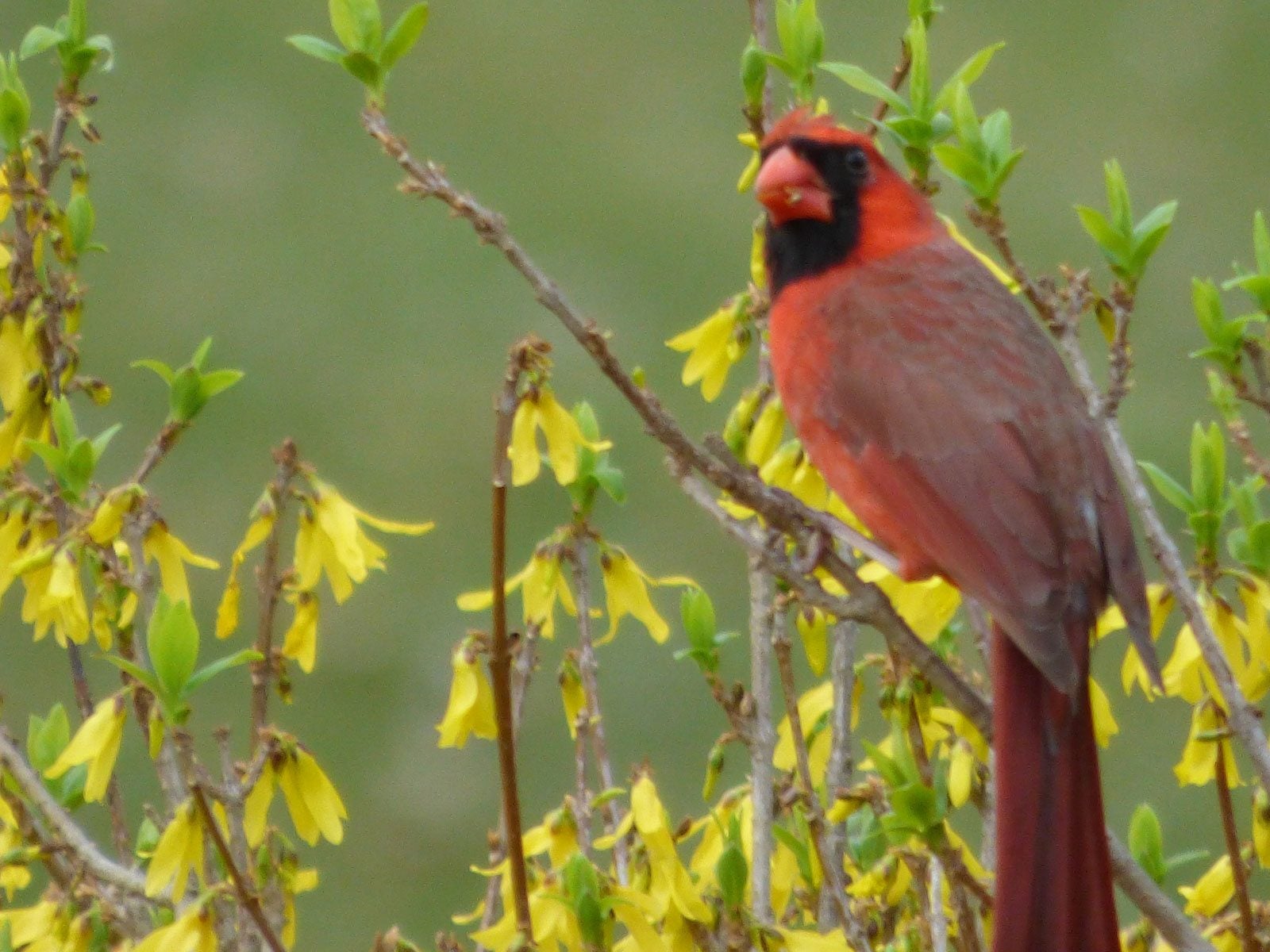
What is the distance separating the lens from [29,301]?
7.52 ft

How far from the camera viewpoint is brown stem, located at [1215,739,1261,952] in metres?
1.93

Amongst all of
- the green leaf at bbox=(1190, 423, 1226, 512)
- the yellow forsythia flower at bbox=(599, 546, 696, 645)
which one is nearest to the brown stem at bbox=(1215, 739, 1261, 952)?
the green leaf at bbox=(1190, 423, 1226, 512)

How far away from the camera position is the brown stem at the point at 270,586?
207 cm

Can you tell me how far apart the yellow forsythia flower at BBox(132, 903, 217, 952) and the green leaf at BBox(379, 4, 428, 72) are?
833 millimetres

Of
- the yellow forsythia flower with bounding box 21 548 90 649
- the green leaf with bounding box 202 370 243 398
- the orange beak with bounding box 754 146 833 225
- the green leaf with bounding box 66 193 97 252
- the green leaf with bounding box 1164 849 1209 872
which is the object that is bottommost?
the green leaf with bounding box 1164 849 1209 872

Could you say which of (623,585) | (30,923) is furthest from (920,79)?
(30,923)

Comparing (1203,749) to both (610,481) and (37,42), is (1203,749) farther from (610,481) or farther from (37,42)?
(37,42)

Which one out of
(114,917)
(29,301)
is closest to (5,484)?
(29,301)

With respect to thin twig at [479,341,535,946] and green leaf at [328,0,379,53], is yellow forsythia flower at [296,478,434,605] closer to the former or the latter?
thin twig at [479,341,535,946]

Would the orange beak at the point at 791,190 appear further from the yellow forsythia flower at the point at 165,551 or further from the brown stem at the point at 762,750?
the yellow forsythia flower at the point at 165,551

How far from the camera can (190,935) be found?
6.14 ft

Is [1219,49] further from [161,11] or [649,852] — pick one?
[649,852]

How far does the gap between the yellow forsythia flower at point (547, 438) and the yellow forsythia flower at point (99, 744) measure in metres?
0.46

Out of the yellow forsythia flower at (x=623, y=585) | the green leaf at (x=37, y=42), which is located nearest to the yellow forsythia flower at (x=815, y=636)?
the yellow forsythia flower at (x=623, y=585)
